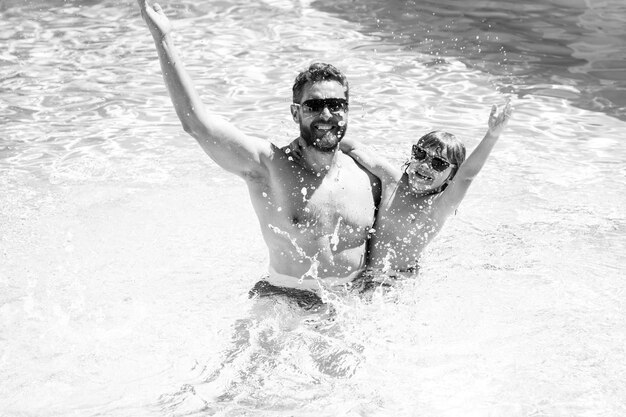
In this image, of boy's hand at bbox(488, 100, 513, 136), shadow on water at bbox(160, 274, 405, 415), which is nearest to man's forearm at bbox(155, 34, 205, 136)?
shadow on water at bbox(160, 274, 405, 415)

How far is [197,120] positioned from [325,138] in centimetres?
62

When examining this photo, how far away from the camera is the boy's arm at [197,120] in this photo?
3.62m

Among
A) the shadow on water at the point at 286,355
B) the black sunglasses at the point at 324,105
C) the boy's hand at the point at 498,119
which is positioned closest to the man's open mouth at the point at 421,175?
the boy's hand at the point at 498,119

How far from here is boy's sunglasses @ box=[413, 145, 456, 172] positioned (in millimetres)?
4484

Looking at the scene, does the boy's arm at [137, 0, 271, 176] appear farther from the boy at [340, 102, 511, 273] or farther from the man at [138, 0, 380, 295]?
the boy at [340, 102, 511, 273]

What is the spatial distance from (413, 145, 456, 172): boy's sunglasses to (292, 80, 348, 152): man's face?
572 millimetres

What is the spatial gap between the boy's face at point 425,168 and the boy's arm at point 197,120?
818mm

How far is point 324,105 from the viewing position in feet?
13.2

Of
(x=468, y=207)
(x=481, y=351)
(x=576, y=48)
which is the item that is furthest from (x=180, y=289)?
(x=576, y=48)

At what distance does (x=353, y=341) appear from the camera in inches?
171

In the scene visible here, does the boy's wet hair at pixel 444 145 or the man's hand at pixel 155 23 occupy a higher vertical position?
the man's hand at pixel 155 23

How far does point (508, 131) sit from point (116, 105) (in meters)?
3.55

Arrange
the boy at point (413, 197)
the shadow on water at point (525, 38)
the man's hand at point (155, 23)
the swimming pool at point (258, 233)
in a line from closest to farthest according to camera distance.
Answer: the man's hand at point (155, 23)
the swimming pool at point (258, 233)
the boy at point (413, 197)
the shadow on water at point (525, 38)

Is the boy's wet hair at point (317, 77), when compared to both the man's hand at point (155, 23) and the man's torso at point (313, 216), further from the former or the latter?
the man's hand at point (155, 23)
